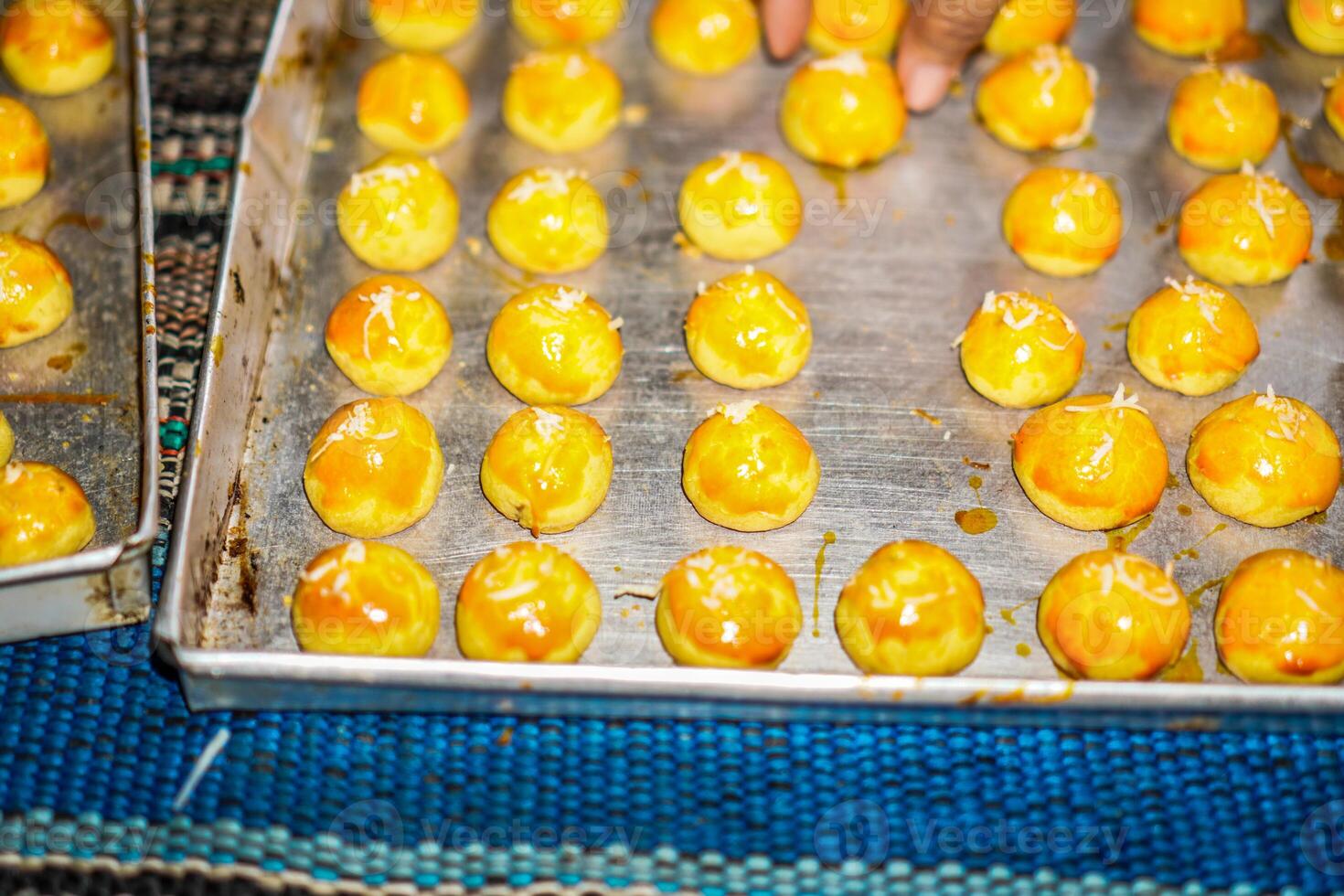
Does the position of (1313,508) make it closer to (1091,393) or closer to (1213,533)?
Result: (1213,533)

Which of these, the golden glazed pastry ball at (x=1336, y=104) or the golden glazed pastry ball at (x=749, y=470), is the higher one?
the golden glazed pastry ball at (x=1336, y=104)

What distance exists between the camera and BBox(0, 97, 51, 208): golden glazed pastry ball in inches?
113

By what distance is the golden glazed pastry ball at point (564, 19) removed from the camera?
10.6ft

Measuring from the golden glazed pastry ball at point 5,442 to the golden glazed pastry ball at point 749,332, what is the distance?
5.11 feet

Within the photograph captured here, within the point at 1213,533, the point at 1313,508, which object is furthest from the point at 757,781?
the point at 1313,508

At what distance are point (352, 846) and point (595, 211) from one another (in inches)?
63.4

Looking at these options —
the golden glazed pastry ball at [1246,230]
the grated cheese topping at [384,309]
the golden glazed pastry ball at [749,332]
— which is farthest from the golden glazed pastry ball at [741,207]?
the golden glazed pastry ball at [1246,230]

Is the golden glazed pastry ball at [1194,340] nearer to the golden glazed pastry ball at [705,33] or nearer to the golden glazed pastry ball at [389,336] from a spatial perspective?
the golden glazed pastry ball at [705,33]

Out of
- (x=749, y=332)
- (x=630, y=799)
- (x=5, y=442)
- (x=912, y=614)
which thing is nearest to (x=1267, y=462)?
(x=912, y=614)

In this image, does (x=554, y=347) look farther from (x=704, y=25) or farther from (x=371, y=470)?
(x=704, y=25)

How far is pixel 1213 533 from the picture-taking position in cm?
256

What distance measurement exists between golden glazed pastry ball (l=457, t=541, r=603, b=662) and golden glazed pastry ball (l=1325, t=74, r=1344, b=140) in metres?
2.48

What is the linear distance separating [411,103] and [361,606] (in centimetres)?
145

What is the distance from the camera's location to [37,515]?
2348 millimetres
